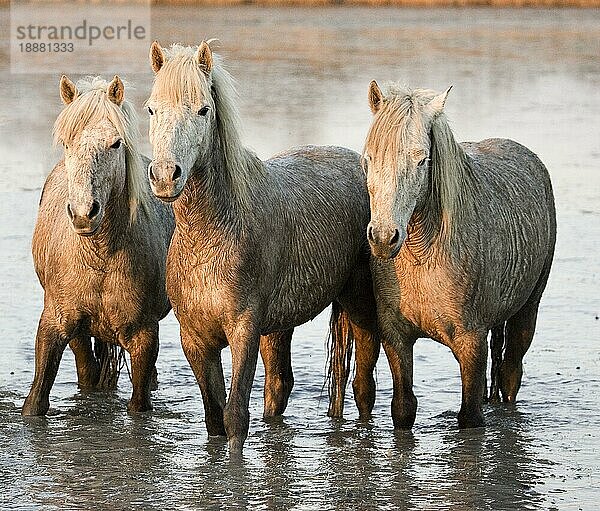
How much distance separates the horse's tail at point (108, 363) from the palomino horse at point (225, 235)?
52.6 inches

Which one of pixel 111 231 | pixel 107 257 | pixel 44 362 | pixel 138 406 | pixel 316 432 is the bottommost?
pixel 316 432

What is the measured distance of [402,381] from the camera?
712 cm

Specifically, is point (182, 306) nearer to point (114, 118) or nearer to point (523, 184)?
point (114, 118)

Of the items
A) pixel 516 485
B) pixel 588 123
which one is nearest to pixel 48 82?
pixel 588 123

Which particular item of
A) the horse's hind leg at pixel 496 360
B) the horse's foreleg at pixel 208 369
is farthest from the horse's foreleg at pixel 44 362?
the horse's hind leg at pixel 496 360

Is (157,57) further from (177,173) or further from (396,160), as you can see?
(396,160)

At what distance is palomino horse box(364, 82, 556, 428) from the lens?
261 inches

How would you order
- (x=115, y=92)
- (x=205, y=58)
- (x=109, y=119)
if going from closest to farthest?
1. (x=205, y=58)
2. (x=109, y=119)
3. (x=115, y=92)

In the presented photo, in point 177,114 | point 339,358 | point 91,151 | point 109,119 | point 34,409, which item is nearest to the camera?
point 177,114

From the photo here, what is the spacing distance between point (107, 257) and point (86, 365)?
1172 mm

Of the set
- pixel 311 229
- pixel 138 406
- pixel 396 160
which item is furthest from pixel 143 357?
pixel 396 160

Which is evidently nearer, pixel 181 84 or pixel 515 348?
pixel 181 84

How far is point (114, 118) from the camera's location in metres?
7.02

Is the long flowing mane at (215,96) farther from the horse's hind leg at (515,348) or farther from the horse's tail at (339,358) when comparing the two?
the horse's hind leg at (515,348)
